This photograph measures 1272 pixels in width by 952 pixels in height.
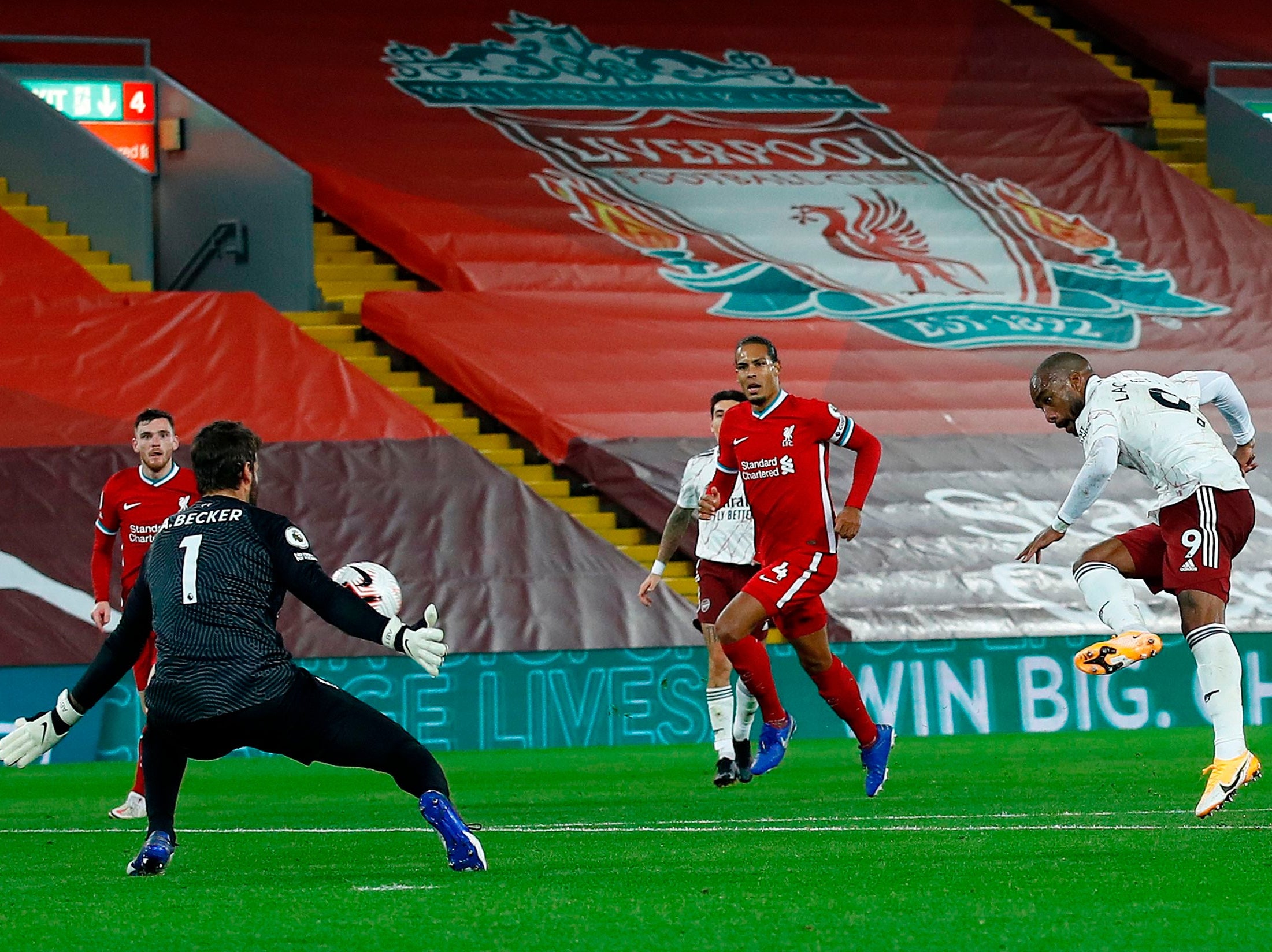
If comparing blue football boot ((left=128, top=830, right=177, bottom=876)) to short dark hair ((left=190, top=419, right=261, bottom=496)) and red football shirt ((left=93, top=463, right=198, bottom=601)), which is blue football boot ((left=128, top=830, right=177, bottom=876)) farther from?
red football shirt ((left=93, top=463, right=198, bottom=601))

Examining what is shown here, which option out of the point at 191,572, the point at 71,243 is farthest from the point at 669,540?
the point at 71,243

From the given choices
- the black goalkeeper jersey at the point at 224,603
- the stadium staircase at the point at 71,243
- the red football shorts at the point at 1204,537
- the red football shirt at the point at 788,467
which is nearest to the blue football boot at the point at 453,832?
the black goalkeeper jersey at the point at 224,603

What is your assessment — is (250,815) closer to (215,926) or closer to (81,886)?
(81,886)

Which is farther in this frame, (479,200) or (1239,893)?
(479,200)

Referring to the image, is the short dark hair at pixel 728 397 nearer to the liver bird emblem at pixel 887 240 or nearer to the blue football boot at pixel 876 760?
the blue football boot at pixel 876 760

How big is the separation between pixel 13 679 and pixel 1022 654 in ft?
23.8

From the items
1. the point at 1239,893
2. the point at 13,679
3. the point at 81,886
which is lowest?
the point at 13,679

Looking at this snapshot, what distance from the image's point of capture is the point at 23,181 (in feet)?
64.9

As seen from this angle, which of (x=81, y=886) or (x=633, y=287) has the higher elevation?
(x=81, y=886)

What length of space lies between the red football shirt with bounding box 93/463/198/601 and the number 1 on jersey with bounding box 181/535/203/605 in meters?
3.79

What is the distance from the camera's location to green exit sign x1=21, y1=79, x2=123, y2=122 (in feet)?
65.8

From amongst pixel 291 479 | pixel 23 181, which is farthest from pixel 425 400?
pixel 23 181

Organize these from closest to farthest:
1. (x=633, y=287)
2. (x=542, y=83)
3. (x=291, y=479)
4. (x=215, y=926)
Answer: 1. (x=215, y=926)
2. (x=291, y=479)
3. (x=633, y=287)
4. (x=542, y=83)

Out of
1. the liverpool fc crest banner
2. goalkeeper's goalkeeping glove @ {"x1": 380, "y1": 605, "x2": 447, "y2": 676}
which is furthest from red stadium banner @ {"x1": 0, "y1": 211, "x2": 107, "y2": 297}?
goalkeeper's goalkeeping glove @ {"x1": 380, "y1": 605, "x2": 447, "y2": 676}
